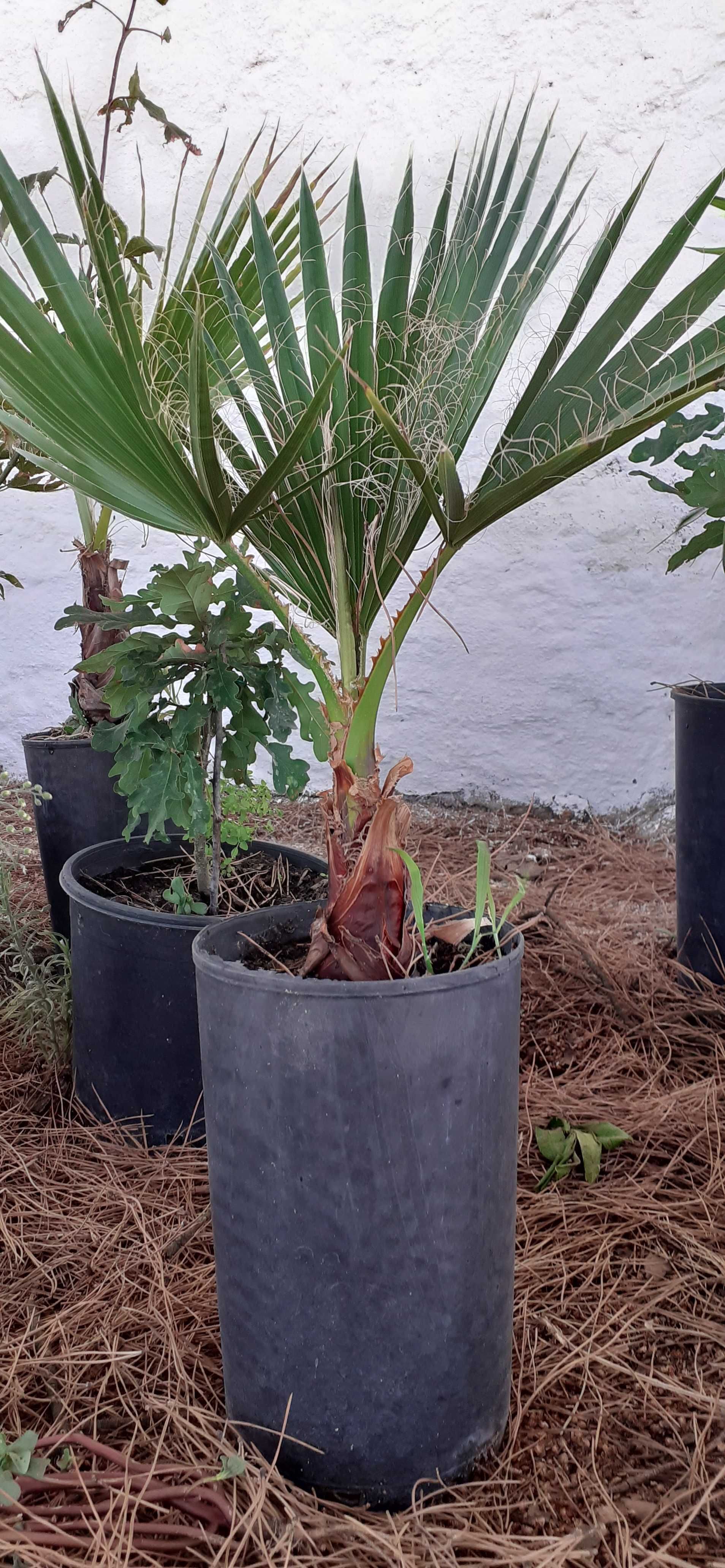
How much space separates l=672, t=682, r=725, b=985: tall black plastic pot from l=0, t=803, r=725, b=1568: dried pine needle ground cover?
0.12m

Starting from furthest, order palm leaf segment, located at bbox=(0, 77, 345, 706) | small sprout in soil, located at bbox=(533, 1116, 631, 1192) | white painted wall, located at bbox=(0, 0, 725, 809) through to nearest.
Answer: white painted wall, located at bbox=(0, 0, 725, 809), small sprout in soil, located at bbox=(533, 1116, 631, 1192), palm leaf segment, located at bbox=(0, 77, 345, 706)

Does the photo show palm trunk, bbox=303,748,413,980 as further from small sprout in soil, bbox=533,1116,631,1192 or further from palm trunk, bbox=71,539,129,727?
palm trunk, bbox=71,539,129,727

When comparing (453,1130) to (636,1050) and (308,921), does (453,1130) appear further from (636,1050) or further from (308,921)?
(636,1050)

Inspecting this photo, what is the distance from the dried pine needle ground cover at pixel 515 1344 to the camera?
0.87m

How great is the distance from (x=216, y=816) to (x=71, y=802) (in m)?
0.66

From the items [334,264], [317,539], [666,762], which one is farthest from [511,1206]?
[334,264]

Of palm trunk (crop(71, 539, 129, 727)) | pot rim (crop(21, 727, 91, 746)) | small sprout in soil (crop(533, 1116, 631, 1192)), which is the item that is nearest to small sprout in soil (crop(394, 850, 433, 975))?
small sprout in soil (crop(533, 1116, 631, 1192))

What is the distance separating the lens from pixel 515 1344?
1.13 m

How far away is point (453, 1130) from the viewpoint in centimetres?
89

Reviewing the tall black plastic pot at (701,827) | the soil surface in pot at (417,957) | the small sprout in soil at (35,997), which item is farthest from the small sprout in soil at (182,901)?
the tall black plastic pot at (701,827)

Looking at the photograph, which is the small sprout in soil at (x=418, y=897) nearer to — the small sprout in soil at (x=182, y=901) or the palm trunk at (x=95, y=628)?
the small sprout in soil at (x=182, y=901)

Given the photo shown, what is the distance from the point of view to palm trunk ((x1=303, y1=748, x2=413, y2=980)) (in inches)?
36.7

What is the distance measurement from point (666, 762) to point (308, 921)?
2.07 metres

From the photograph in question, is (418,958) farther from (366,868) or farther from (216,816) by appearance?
(216,816)
